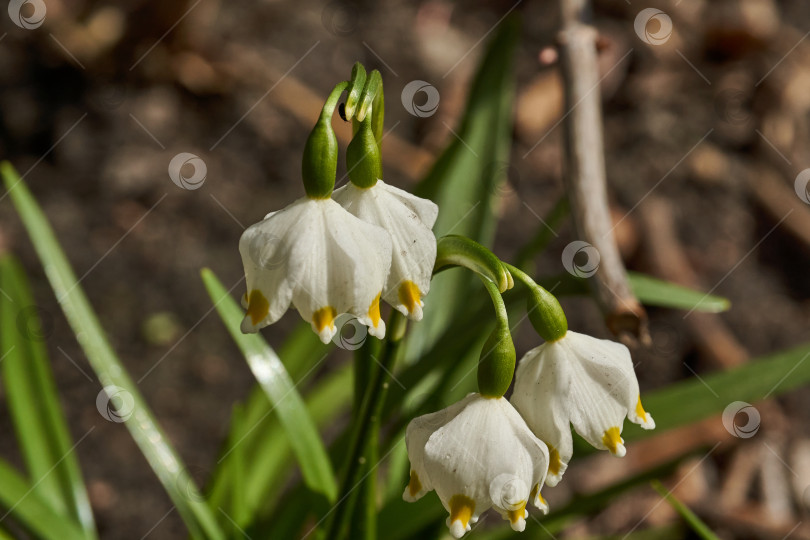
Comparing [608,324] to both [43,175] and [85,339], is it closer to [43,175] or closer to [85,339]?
[85,339]

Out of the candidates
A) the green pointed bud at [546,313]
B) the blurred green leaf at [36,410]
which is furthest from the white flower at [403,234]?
the blurred green leaf at [36,410]

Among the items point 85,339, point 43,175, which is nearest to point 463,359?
point 85,339

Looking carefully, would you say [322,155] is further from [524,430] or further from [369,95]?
[524,430]

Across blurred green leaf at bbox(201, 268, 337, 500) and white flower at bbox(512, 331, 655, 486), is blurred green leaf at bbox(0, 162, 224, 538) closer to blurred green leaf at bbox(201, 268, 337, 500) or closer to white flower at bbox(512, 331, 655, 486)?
blurred green leaf at bbox(201, 268, 337, 500)

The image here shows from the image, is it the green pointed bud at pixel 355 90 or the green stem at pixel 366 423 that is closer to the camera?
the green pointed bud at pixel 355 90

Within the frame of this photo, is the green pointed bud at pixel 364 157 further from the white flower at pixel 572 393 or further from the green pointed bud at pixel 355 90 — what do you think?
the white flower at pixel 572 393

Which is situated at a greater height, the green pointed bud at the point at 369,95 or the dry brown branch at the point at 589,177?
the green pointed bud at the point at 369,95

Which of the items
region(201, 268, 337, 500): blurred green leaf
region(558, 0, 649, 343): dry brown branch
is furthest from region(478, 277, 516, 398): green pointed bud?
region(201, 268, 337, 500): blurred green leaf
